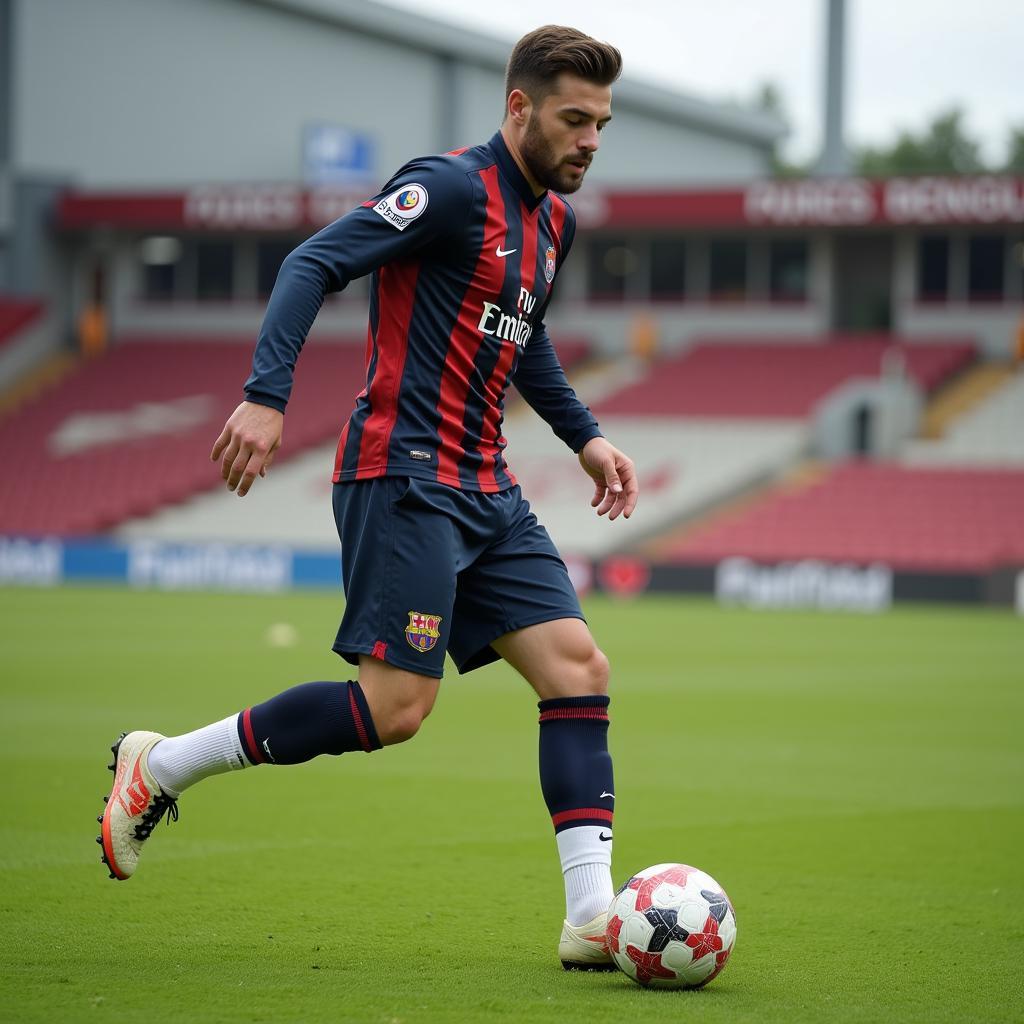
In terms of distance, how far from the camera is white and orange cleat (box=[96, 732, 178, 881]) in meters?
4.72

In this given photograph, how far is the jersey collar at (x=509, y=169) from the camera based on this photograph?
4703 mm

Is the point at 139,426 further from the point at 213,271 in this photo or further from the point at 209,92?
the point at 209,92

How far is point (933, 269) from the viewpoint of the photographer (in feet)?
123

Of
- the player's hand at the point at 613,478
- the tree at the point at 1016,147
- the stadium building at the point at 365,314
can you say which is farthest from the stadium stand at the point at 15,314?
the tree at the point at 1016,147

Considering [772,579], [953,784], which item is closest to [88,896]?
[953,784]

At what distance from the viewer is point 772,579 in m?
26.0

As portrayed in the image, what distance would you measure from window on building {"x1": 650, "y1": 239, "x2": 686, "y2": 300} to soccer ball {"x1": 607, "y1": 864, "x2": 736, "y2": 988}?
117ft

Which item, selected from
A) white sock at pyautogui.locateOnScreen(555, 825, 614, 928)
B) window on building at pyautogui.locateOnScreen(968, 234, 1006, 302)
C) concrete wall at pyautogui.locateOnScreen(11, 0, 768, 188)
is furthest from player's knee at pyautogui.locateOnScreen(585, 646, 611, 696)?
concrete wall at pyautogui.locateOnScreen(11, 0, 768, 188)

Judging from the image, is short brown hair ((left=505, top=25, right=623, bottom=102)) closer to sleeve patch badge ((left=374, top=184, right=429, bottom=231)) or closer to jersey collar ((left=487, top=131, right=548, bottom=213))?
jersey collar ((left=487, top=131, right=548, bottom=213))

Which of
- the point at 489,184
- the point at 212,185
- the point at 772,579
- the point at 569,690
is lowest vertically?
the point at 772,579

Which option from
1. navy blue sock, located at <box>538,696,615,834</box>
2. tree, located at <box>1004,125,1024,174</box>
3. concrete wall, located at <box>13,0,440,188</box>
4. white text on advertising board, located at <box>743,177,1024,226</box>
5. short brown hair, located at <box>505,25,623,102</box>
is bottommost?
navy blue sock, located at <box>538,696,615,834</box>

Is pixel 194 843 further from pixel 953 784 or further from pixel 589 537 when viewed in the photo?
pixel 589 537

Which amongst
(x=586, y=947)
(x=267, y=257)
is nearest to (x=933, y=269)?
(x=267, y=257)

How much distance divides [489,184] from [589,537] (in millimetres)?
26500
